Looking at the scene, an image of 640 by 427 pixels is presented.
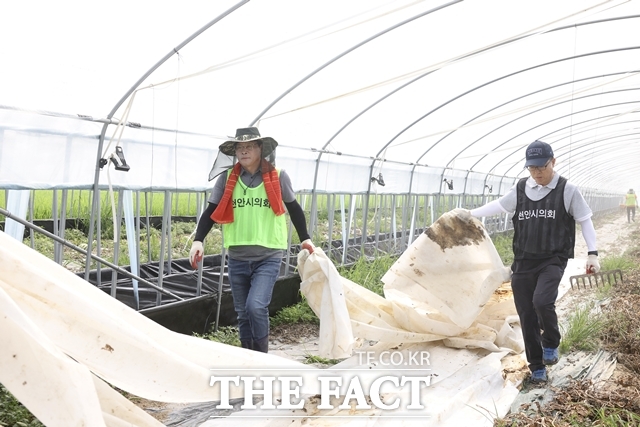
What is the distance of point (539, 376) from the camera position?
11.5 feet

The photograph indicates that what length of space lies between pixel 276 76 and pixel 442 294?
2238 millimetres

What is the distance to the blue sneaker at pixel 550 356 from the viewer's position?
3617mm

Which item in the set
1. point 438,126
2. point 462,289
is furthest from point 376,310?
point 438,126

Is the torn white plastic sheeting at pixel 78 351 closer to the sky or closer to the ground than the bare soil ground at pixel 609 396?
closer to the sky

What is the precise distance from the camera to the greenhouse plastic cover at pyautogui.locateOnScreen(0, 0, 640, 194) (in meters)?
3.60

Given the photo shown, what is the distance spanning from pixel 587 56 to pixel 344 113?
3.38 meters

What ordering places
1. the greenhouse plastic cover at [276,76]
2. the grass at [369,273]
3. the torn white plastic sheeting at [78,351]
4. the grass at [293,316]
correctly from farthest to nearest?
the grass at [369,273]
the grass at [293,316]
the greenhouse plastic cover at [276,76]
the torn white plastic sheeting at [78,351]

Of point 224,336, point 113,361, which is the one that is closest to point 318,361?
point 224,336

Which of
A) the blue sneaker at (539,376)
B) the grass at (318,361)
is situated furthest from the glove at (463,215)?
the grass at (318,361)

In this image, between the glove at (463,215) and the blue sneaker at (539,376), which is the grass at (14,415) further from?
the glove at (463,215)

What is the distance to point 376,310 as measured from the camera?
424 cm

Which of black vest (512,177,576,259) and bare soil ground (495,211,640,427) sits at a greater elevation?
black vest (512,177,576,259)

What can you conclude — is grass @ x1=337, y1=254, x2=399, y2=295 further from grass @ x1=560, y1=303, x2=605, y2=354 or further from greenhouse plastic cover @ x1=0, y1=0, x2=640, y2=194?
grass @ x1=560, y1=303, x2=605, y2=354

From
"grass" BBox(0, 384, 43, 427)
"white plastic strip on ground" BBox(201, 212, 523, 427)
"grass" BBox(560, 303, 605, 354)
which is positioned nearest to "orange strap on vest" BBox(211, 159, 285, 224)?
"white plastic strip on ground" BBox(201, 212, 523, 427)
